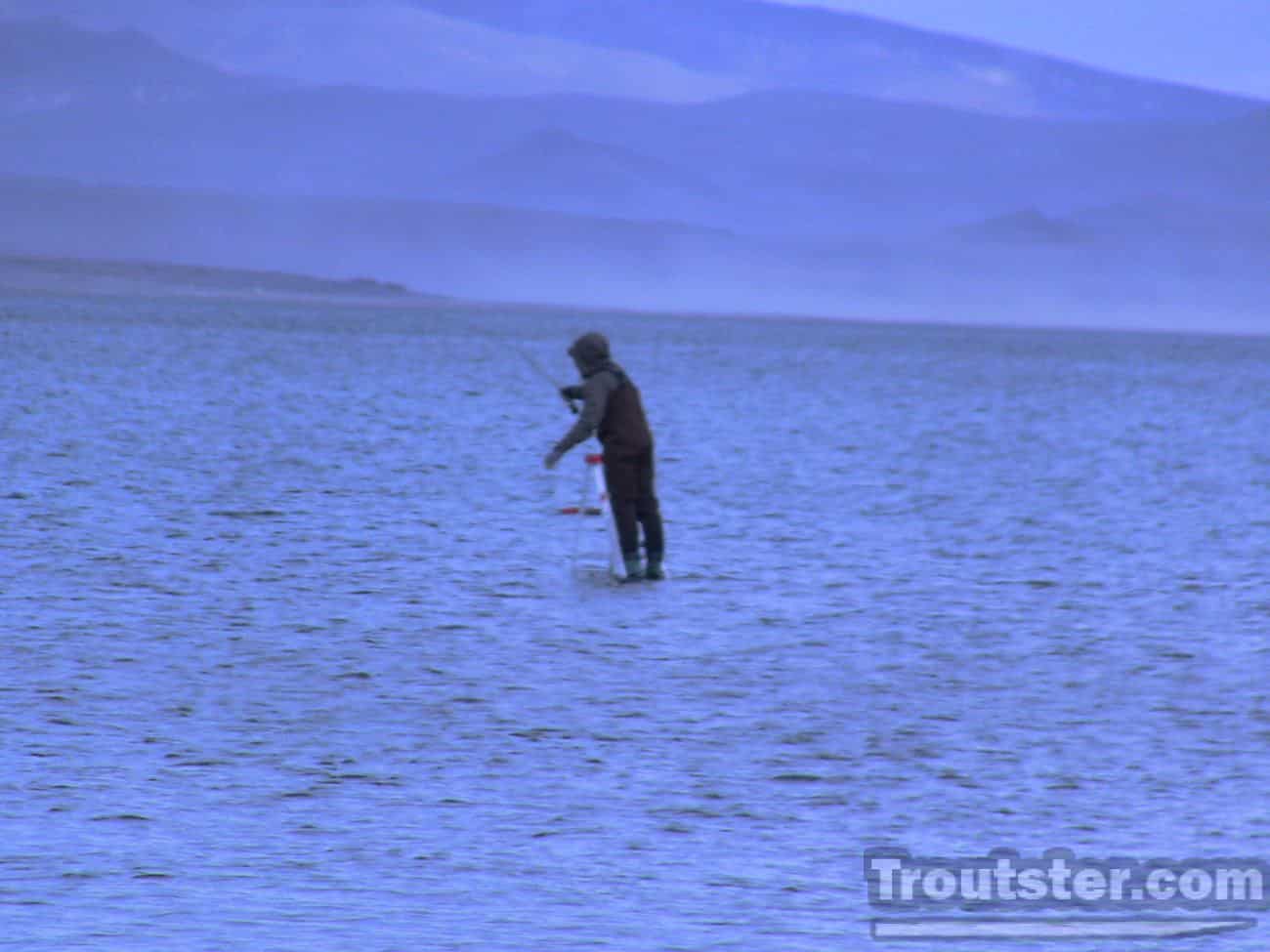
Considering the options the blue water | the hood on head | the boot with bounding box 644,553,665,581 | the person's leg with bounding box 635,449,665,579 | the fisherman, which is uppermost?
the hood on head

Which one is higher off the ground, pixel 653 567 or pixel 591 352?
pixel 591 352

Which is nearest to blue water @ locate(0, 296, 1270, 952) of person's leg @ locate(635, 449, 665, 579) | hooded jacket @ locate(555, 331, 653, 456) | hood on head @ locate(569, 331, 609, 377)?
person's leg @ locate(635, 449, 665, 579)

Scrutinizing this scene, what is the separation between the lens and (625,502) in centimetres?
1561

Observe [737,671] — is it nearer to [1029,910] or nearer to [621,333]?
[1029,910]

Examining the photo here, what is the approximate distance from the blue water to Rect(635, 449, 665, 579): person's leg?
361 millimetres

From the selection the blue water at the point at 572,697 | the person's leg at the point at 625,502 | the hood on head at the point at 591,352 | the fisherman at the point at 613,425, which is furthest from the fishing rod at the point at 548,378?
the blue water at the point at 572,697

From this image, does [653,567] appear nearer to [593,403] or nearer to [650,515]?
[650,515]

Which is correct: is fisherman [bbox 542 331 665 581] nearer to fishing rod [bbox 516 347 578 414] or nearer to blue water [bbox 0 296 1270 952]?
fishing rod [bbox 516 347 578 414]

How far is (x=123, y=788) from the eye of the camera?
Result: 9.04m

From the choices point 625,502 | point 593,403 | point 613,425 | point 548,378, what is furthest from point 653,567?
point 548,378

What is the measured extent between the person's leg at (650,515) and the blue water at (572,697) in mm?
361

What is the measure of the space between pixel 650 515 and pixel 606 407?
3.09 ft

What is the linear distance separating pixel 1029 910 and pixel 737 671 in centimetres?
481

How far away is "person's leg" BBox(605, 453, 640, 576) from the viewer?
1540 centimetres
